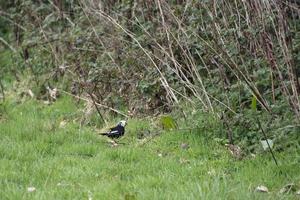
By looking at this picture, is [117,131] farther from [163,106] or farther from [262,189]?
[262,189]

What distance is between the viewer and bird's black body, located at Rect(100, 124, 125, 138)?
22.8 ft

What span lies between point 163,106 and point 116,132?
39.8 inches

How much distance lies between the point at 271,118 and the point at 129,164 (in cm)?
164

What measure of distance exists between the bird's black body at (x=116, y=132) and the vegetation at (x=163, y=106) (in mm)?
87

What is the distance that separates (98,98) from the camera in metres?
8.31

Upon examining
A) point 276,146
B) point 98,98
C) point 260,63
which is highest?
point 260,63

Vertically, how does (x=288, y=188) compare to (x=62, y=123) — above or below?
above

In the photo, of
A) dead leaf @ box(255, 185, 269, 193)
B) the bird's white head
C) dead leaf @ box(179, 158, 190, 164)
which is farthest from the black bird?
dead leaf @ box(255, 185, 269, 193)

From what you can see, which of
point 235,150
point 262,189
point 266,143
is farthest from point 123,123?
point 262,189

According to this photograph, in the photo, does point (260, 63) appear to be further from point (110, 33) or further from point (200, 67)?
point (110, 33)

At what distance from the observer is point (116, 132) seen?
22.9 ft

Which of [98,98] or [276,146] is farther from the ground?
[276,146]

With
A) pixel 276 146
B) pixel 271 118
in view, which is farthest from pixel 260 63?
pixel 276 146

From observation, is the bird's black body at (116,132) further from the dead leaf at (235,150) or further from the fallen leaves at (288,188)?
the fallen leaves at (288,188)
